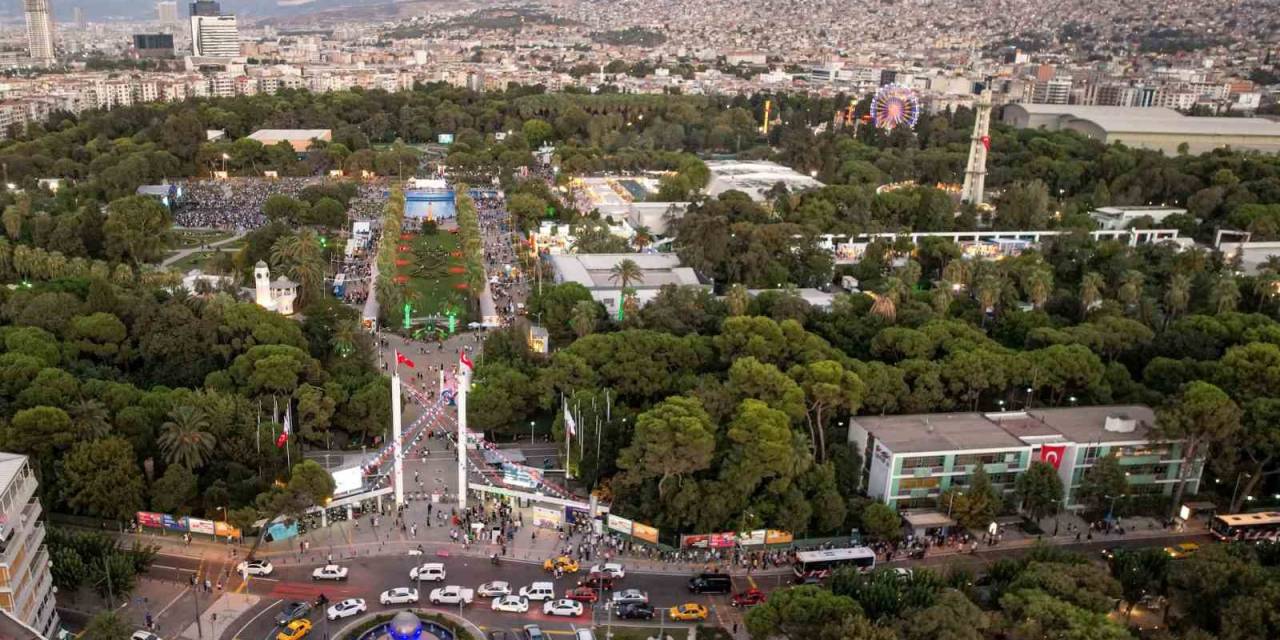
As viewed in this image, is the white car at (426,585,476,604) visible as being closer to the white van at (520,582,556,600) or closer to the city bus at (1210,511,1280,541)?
the white van at (520,582,556,600)

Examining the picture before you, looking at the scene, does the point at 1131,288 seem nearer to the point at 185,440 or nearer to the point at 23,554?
the point at 185,440

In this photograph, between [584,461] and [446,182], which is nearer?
[584,461]

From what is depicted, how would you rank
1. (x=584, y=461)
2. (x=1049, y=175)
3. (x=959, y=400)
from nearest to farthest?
(x=584, y=461), (x=959, y=400), (x=1049, y=175)

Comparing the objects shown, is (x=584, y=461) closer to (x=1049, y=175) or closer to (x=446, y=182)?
(x=446, y=182)

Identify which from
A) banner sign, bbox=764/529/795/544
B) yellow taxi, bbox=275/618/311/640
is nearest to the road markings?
yellow taxi, bbox=275/618/311/640

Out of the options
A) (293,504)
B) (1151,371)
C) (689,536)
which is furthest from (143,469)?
(1151,371)

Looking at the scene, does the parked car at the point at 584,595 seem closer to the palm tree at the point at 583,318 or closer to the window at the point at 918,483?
the window at the point at 918,483
